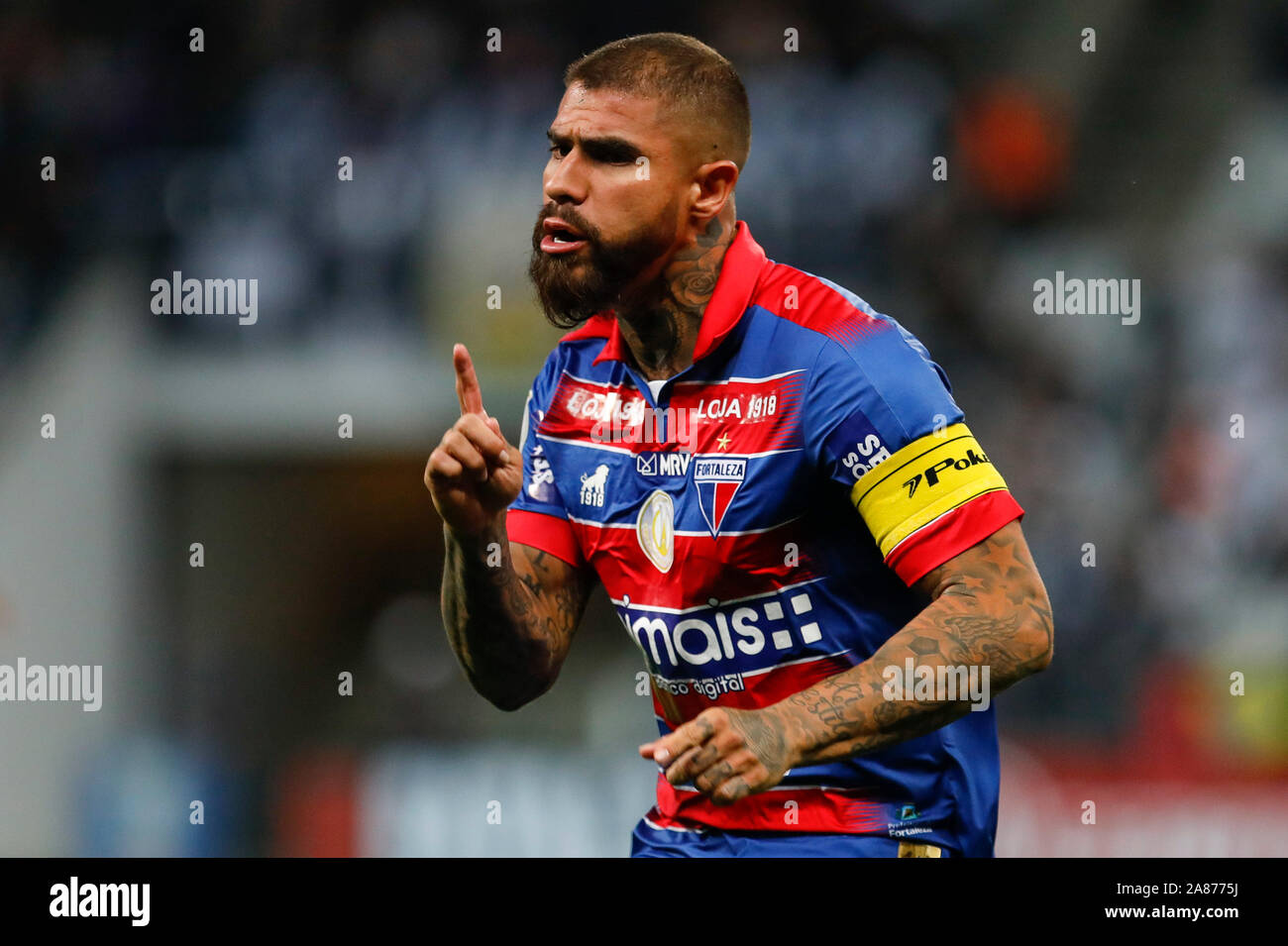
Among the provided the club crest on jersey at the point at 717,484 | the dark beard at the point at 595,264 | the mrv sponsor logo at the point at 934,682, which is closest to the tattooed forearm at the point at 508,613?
the club crest on jersey at the point at 717,484

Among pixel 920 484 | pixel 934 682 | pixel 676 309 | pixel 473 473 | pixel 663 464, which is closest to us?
pixel 934 682

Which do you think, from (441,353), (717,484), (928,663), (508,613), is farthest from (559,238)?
(441,353)

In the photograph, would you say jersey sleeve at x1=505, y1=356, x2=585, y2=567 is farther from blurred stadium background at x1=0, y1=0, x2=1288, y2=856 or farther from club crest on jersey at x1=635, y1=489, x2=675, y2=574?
blurred stadium background at x1=0, y1=0, x2=1288, y2=856

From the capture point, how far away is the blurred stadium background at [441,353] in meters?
7.77

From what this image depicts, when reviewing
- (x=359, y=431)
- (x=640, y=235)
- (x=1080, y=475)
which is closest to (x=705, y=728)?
(x=640, y=235)

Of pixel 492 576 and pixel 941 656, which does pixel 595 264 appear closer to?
pixel 492 576

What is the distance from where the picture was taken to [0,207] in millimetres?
8750

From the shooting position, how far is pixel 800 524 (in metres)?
3.22

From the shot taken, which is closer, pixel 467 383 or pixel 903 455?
pixel 903 455

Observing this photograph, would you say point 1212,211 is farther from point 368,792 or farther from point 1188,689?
point 368,792

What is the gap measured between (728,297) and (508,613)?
2.72ft

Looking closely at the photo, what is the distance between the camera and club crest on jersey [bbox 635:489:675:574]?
3312mm

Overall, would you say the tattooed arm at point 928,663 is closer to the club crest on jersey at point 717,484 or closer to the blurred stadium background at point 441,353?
the club crest on jersey at point 717,484

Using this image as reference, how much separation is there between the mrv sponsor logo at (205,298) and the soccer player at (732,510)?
5.09 m
